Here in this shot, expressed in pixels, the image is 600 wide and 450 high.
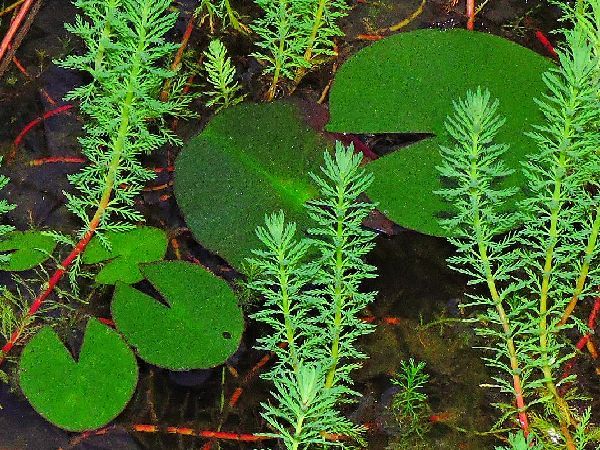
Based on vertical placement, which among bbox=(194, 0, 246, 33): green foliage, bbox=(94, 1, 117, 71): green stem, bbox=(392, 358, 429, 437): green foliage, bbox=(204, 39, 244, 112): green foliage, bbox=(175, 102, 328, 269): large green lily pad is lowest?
bbox=(392, 358, 429, 437): green foliage

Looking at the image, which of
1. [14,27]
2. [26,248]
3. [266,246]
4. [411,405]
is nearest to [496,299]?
[411,405]

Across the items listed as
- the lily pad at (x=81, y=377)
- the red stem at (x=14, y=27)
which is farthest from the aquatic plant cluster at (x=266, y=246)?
the red stem at (x=14, y=27)

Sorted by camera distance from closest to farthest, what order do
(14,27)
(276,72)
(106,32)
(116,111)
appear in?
(106,32), (116,111), (276,72), (14,27)

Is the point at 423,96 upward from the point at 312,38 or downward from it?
downward

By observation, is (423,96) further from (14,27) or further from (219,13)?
(14,27)

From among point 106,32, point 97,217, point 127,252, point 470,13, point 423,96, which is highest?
point 106,32

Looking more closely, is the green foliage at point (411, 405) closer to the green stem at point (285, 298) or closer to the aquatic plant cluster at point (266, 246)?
the aquatic plant cluster at point (266, 246)

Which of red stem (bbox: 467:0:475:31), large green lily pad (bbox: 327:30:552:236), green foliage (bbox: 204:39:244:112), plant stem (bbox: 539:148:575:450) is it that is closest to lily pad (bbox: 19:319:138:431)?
green foliage (bbox: 204:39:244:112)

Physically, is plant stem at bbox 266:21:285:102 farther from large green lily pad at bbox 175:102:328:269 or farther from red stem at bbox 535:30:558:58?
red stem at bbox 535:30:558:58
